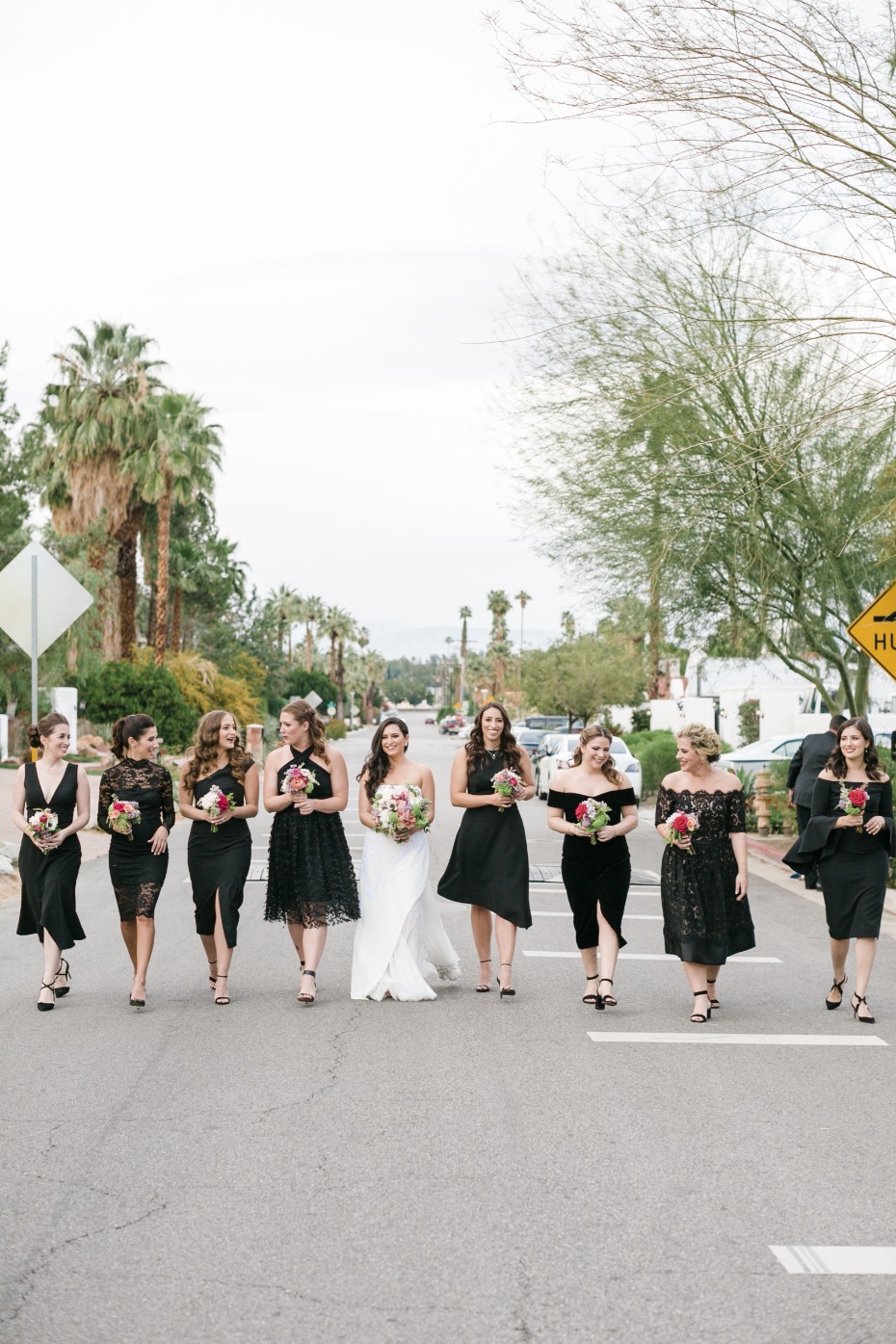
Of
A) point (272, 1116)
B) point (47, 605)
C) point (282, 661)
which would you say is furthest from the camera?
point (282, 661)

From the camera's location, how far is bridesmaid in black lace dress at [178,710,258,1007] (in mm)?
9508

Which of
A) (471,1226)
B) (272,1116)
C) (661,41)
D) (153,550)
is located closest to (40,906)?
(272,1116)

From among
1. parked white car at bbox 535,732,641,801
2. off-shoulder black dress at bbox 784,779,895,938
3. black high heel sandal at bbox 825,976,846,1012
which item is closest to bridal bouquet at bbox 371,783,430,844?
off-shoulder black dress at bbox 784,779,895,938

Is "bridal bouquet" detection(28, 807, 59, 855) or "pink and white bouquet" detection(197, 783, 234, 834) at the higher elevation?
"pink and white bouquet" detection(197, 783, 234, 834)

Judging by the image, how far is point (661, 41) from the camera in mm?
9539

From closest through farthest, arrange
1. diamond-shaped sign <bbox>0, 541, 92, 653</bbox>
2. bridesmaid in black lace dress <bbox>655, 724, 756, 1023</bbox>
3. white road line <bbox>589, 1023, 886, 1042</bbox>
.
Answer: white road line <bbox>589, 1023, 886, 1042</bbox>
bridesmaid in black lace dress <bbox>655, 724, 756, 1023</bbox>
diamond-shaped sign <bbox>0, 541, 92, 653</bbox>

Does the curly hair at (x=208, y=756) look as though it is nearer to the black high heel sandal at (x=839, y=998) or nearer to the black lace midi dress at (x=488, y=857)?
the black lace midi dress at (x=488, y=857)

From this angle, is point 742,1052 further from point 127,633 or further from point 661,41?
point 127,633

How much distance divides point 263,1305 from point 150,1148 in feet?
6.00

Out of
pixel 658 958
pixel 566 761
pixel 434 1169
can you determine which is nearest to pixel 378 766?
pixel 658 958

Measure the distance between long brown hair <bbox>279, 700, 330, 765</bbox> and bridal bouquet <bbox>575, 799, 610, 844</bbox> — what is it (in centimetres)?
172

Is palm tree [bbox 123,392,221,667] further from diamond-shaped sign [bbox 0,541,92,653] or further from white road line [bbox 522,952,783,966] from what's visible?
white road line [bbox 522,952,783,966]

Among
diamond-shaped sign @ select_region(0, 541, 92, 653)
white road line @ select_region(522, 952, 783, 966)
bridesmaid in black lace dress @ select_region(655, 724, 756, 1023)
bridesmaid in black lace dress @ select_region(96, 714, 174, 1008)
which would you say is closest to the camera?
bridesmaid in black lace dress @ select_region(655, 724, 756, 1023)

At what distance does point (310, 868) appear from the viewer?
973 cm
